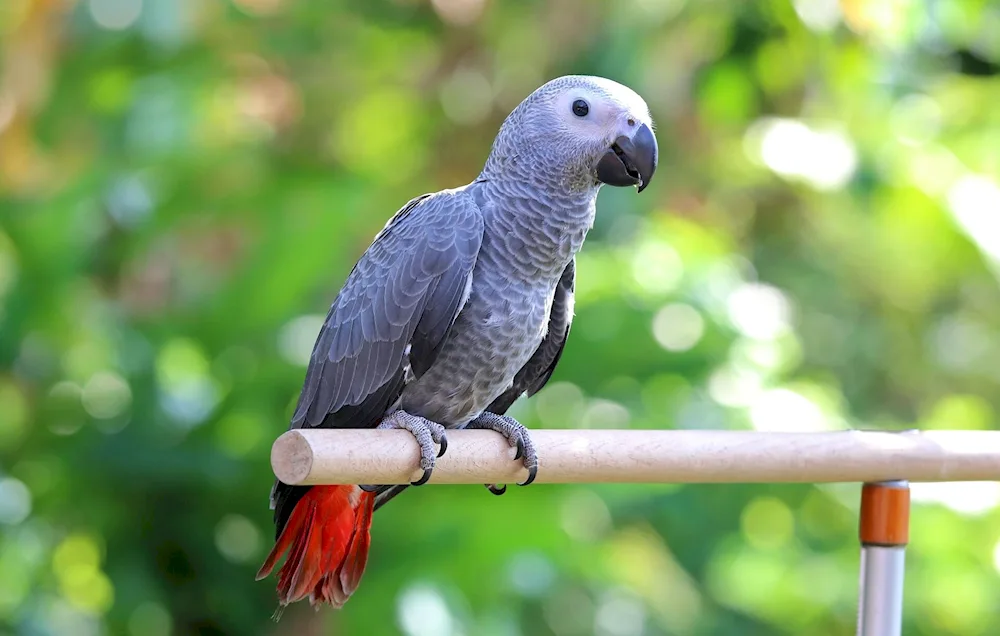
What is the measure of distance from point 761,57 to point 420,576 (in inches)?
48.7

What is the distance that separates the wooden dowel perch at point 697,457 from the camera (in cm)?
98

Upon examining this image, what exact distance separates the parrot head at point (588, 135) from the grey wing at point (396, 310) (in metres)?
0.09

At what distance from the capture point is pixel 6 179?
2.29m

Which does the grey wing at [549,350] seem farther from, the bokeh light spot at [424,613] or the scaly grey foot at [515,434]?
the bokeh light spot at [424,613]

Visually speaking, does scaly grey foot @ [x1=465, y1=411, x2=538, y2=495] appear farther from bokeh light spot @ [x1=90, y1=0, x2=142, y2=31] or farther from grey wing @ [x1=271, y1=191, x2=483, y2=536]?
bokeh light spot @ [x1=90, y1=0, x2=142, y2=31]

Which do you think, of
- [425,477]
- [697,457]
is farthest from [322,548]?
[697,457]

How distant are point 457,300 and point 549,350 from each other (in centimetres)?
22

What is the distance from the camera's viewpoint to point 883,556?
42.1 inches

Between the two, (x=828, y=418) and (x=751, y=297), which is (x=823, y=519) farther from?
(x=751, y=297)

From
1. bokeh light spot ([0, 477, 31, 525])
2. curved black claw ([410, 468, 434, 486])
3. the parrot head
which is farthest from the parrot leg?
bokeh light spot ([0, 477, 31, 525])

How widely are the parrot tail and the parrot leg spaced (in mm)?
161

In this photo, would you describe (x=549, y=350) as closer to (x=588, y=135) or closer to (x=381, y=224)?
(x=588, y=135)

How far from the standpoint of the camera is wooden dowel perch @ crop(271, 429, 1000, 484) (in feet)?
3.22

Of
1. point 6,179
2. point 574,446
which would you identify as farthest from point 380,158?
point 574,446
